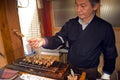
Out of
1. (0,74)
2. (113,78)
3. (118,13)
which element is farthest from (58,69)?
(118,13)

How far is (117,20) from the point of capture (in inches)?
113

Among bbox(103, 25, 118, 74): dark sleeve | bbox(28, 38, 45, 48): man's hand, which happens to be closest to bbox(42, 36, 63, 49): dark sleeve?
bbox(28, 38, 45, 48): man's hand

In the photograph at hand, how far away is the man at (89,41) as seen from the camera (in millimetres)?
1674

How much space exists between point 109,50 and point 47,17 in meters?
1.91

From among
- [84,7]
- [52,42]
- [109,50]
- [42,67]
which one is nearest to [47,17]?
[52,42]

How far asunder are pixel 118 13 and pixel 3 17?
1.97 metres

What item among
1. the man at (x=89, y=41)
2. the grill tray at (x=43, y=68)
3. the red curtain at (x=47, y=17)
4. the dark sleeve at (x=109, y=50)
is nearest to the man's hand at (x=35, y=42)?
the man at (x=89, y=41)

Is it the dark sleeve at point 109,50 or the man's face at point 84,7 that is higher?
the man's face at point 84,7

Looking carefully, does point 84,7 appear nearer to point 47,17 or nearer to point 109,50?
point 109,50

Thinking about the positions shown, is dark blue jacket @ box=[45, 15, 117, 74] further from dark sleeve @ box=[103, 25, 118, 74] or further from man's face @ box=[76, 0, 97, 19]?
man's face @ box=[76, 0, 97, 19]

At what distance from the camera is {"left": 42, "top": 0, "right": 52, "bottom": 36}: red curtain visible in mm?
3279

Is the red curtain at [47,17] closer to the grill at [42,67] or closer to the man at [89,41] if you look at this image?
the man at [89,41]

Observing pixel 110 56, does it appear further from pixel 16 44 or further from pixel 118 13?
pixel 118 13

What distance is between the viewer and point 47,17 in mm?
3363
